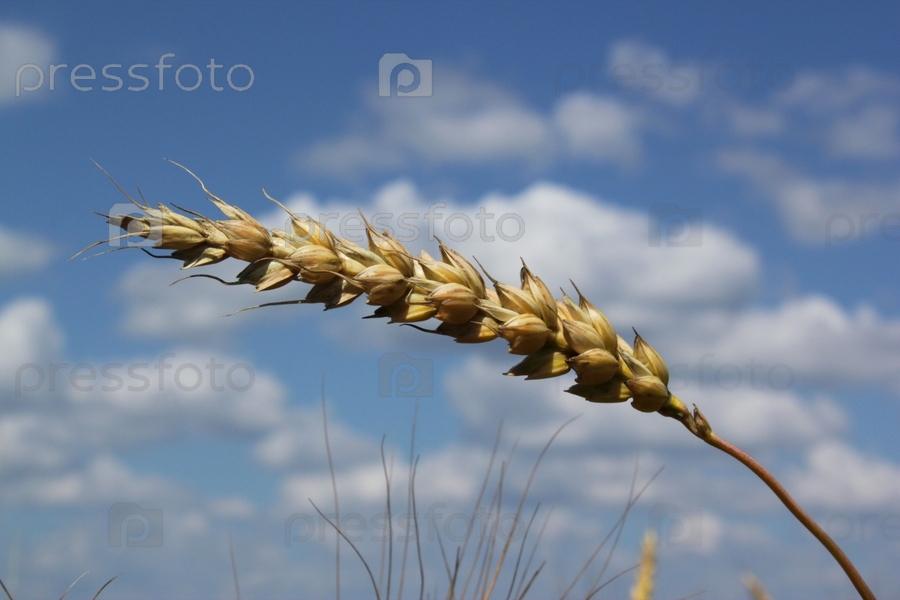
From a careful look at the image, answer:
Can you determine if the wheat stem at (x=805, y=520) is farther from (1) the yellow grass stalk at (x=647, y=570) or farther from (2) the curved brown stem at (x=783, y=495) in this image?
(1) the yellow grass stalk at (x=647, y=570)

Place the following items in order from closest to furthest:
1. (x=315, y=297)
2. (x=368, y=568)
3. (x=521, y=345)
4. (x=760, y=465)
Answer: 1. (x=760, y=465)
2. (x=521, y=345)
3. (x=315, y=297)
4. (x=368, y=568)

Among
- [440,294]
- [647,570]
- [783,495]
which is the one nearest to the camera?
[783,495]

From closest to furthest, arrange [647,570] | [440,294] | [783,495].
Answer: [783,495]
[440,294]
[647,570]

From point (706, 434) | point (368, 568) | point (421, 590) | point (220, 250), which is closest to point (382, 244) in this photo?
point (220, 250)

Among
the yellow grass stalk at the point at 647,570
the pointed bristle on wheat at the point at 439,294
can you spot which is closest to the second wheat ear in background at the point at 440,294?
the pointed bristle on wheat at the point at 439,294

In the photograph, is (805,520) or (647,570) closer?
(805,520)

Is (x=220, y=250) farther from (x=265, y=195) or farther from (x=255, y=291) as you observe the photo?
(x=265, y=195)

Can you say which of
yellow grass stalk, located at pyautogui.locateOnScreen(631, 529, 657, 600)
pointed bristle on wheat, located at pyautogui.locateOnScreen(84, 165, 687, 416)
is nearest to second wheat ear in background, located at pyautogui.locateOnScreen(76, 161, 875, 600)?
pointed bristle on wheat, located at pyautogui.locateOnScreen(84, 165, 687, 416)

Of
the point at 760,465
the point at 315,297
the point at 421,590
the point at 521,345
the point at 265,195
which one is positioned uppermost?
the point at 265,195

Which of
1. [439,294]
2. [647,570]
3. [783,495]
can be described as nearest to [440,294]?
[439,294]

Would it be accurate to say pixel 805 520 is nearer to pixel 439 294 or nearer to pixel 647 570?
pixel 439 294
